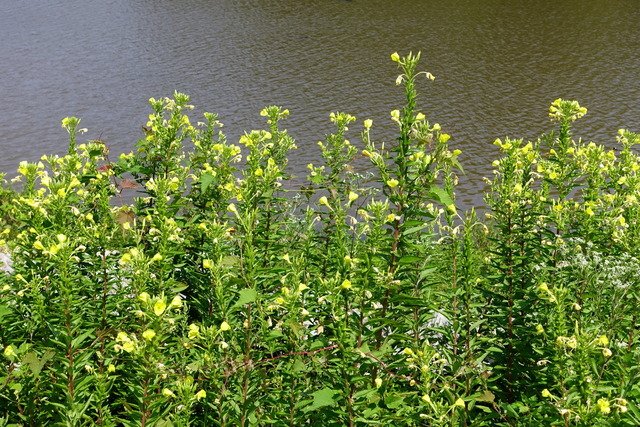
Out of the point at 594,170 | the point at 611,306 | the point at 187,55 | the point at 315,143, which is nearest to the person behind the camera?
the point at 611,306

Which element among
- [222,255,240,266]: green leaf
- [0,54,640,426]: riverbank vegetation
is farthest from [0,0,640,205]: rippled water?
[222,255,240,266]: green leaf

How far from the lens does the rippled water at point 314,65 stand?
1148 cm

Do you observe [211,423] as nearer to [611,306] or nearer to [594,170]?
[611,306]

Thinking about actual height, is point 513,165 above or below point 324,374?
above

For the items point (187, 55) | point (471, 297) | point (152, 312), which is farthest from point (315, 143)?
point (152, 312)

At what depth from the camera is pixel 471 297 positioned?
3271mm

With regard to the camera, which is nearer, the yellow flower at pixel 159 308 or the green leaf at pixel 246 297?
the yellow flower at pixel 159 308

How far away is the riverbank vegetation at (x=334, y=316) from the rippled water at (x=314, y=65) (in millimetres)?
6007

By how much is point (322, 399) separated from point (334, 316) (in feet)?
1.11

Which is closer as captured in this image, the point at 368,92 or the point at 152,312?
the point at 152,312

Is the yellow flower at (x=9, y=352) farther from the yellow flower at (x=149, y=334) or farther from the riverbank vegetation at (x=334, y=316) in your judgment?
the yellow flower at (x=149, y=334)

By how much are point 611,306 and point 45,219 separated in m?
2.77

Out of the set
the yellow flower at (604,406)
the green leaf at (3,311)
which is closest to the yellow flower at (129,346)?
the green leaf at (3,311)

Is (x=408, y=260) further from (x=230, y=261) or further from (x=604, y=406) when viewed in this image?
(x=604, y=406)
